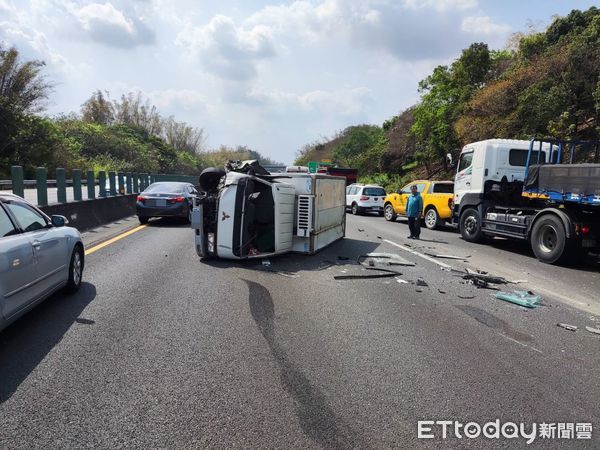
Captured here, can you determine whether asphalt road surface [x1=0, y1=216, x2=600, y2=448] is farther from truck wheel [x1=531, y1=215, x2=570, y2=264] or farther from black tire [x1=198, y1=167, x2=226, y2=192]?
black tire [x1=198, y1=167, x2=226, y2=192]

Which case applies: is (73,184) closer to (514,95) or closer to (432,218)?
(432,218)

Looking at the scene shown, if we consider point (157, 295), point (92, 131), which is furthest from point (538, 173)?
point (92, 131)

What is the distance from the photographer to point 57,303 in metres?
6.04

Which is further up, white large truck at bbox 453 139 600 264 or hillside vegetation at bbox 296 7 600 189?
hillside vegetation at bbox 296 7 600 189

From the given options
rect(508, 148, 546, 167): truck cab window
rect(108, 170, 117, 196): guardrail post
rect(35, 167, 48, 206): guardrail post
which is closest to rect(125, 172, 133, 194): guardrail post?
rect(108, 170, 117, 196): guardrail post

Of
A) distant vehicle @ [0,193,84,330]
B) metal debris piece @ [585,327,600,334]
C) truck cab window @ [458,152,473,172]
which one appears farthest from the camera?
truck cab window @ [458,152,473,172]

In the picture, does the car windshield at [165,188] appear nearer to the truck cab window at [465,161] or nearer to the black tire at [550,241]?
the truck cab window at [465,161]

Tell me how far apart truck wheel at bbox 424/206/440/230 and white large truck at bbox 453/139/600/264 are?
7.45ft

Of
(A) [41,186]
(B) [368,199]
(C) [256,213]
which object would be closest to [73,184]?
(A) [41,186]

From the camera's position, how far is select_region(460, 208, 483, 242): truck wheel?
13.5m

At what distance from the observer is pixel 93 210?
15.0 metres

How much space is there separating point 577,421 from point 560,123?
751 inches

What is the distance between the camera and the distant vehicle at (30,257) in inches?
175

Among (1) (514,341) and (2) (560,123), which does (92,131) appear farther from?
(1) (514,341)
